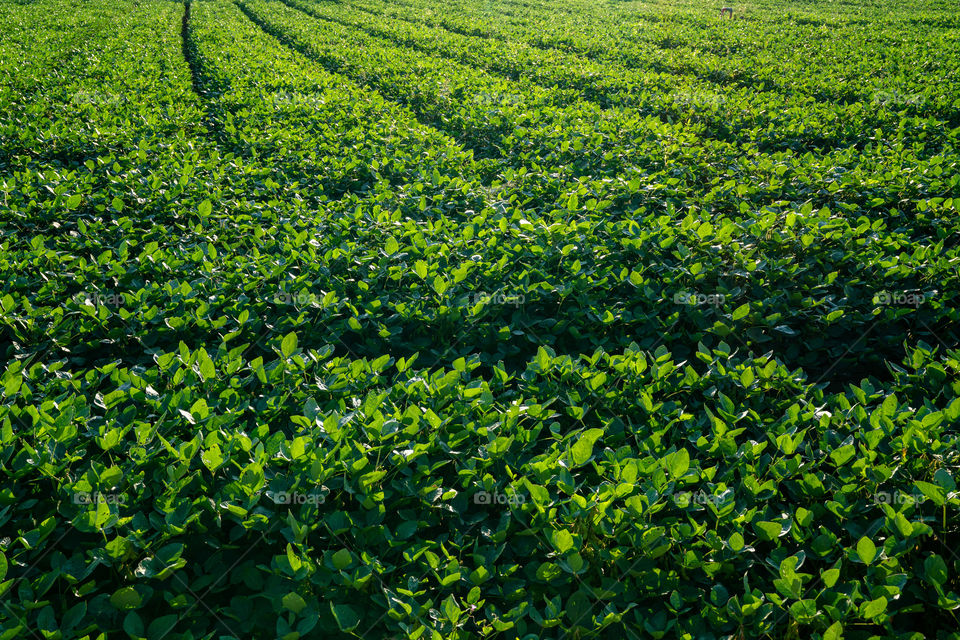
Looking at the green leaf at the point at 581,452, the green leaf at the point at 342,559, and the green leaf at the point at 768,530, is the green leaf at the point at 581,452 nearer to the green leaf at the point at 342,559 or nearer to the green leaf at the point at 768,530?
the green leaf at the point at 768,530

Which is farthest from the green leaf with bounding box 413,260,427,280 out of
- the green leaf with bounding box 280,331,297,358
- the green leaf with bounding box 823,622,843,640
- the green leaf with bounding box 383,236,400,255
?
the green leaf with bounding box 823,622,843,640

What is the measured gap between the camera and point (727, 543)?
6.70 ft

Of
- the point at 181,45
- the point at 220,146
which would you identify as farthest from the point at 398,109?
the point at 181,45

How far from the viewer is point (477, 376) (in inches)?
142

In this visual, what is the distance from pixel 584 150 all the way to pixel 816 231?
309 centimetres

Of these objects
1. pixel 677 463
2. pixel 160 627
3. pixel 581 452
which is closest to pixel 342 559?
pixel 160 627

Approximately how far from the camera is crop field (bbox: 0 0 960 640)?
6.30 ft

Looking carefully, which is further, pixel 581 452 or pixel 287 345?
pixel 287 345

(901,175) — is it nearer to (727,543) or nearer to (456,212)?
(456,212)

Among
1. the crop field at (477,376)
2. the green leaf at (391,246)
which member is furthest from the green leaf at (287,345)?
the green leaf at (391,246)

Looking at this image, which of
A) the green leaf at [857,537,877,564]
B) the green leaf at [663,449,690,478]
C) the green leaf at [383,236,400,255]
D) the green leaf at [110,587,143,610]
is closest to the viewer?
the green leaf at [110,587,143,610]

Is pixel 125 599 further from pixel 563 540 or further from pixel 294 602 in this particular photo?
pixel 563 540

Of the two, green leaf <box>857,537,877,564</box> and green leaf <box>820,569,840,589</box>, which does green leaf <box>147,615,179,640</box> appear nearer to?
green leaf <box>820,569,840,589</box>

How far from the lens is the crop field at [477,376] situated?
192 centimetres
